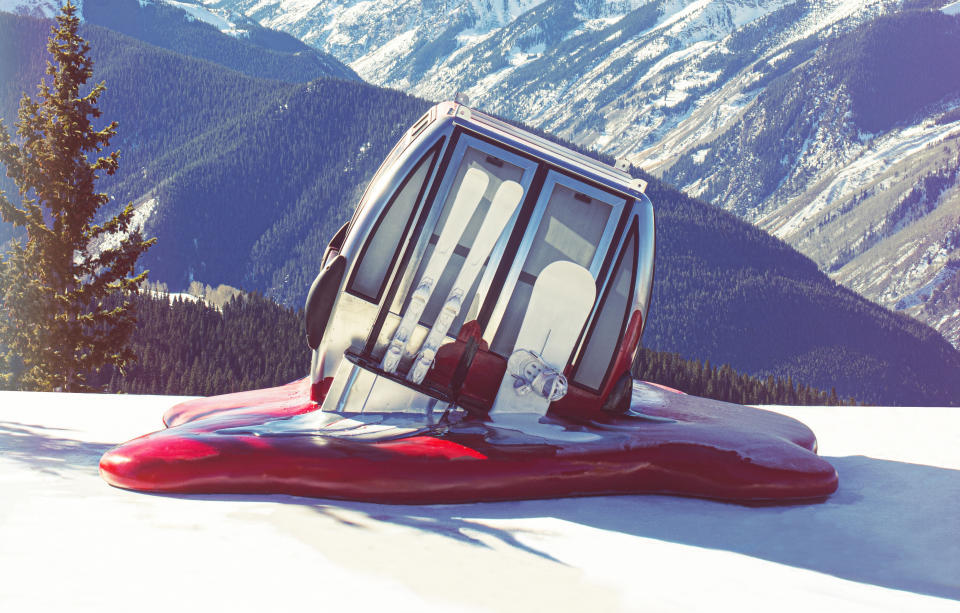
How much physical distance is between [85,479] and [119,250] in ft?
56.8

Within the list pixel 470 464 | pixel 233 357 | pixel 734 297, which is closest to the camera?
pixel 470 464

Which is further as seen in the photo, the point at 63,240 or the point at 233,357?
the point at 233,357

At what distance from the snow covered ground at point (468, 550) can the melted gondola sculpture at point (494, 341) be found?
0.30 metres

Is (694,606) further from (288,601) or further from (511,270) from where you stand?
(511,270)

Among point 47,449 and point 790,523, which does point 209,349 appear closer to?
point 47,449

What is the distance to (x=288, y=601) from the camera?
402cm

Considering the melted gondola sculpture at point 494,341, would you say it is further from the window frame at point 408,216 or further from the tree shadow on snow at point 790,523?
the tree shadow on snow at point 790,523

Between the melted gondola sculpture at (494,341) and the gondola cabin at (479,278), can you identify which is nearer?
the melted gondola sculpture at (494,341)

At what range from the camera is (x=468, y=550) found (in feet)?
16.9

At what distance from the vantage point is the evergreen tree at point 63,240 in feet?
71.1

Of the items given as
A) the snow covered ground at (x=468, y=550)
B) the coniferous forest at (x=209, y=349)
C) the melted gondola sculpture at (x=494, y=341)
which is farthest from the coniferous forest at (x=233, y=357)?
the snow covered ground at (x=468, y=550)

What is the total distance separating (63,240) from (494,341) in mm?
17839

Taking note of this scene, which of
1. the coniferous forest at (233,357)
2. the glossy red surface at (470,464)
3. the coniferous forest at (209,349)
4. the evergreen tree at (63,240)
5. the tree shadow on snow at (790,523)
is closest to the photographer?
the tree shadow on snow at (790,523)

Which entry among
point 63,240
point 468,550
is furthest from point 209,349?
point 468,550
